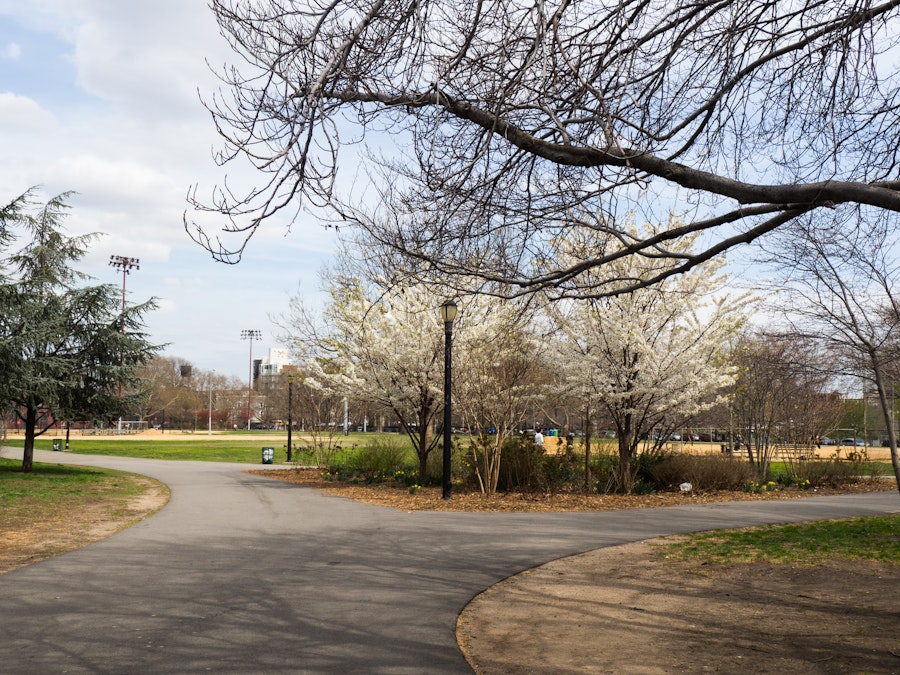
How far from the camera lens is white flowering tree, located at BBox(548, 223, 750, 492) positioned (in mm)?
16469

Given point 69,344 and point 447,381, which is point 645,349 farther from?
point 69,344

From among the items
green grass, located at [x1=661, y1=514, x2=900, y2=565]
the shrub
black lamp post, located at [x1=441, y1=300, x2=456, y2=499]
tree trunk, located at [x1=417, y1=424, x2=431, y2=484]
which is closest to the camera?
green grass, located at [x1=661, y1=514, x2=900, y2=565]

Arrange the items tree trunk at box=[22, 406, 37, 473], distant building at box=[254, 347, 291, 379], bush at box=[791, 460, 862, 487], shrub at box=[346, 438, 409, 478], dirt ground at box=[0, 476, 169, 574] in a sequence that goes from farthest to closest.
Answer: distant building at box=[254, 347, 291, 379]
tree trunk at box=[22, 406, 37, 473]
shrub at box=[346, 438, 409, 478]
bush at box=[791, 460, 862, 487]
dirt ground at box=[0, 476, 169, 574]

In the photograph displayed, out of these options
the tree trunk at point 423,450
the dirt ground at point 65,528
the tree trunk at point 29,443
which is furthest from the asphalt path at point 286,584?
the tree trunk at point 29,443

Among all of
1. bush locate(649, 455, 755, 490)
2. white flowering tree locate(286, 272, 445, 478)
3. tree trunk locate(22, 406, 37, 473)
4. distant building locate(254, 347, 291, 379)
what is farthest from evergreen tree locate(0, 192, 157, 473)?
distant building locate(254, 347, 291, 379)

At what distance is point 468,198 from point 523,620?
3.54 metres

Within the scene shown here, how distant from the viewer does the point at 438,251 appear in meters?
7.00

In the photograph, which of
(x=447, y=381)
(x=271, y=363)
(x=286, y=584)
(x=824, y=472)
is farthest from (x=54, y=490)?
(x=271, y=363)

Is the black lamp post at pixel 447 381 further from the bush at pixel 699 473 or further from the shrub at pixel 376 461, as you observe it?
the bush at pixel 699 473

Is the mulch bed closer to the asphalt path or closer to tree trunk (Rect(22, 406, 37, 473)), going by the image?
the asphalt path

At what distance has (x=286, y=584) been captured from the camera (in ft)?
23.9

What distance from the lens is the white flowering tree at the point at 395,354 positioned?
17516 mm

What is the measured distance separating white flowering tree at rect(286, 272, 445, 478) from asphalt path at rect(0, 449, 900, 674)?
446 cm

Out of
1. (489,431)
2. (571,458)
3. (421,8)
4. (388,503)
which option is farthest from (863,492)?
(421,8)
